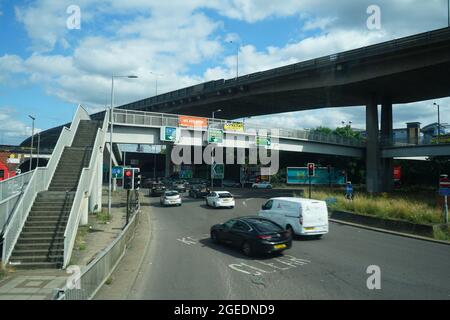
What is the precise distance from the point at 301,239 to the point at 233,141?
21.7 m

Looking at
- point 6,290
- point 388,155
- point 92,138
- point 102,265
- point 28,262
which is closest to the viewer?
Answer: point 102,265

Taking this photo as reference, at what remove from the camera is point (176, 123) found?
33.8 metres

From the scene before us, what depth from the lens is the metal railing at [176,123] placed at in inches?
1239

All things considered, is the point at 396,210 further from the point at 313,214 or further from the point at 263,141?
the point at 263,141

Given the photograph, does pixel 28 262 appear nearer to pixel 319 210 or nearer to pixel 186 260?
pixel 186 260

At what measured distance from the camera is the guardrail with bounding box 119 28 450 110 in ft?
114

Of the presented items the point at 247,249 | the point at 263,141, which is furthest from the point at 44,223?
the point at 263,141

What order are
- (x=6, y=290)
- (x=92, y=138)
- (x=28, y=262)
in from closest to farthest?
(x=6, y=290)
(x=28, y=262)
(x=92, y=138)

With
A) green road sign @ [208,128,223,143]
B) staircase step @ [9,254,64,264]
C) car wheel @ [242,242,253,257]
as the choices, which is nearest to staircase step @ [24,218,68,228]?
staircase step @ [9,254,64,264]

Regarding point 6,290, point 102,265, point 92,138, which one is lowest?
point 6,290

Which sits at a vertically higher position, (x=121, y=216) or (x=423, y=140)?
(x=423, y=140)

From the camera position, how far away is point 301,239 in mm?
17359
